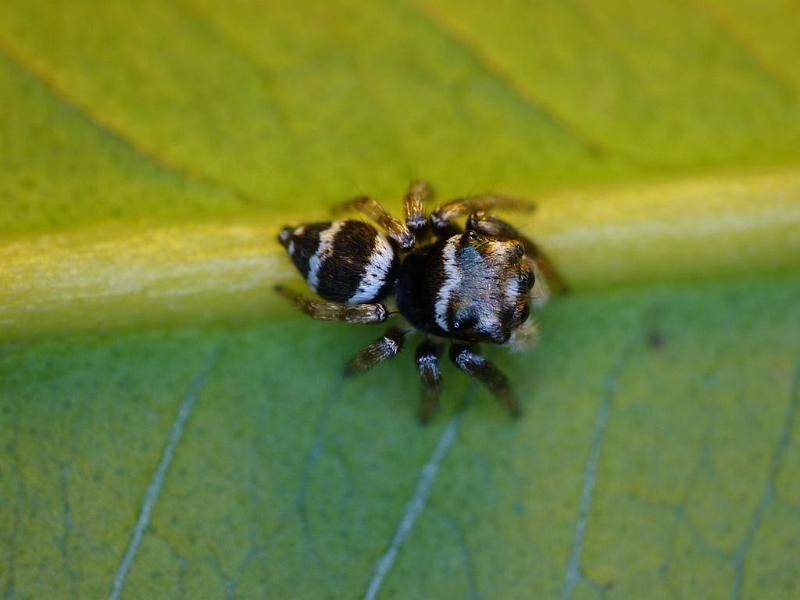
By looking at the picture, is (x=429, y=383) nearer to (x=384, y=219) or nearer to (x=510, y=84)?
(x=384, y=219)

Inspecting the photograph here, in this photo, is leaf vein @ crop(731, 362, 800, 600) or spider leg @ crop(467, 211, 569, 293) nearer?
leaf vein @ crop(731, 362, 800, 600)

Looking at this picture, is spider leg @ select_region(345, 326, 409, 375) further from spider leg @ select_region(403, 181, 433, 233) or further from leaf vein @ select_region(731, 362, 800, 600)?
leaf vein @ select_region(731, 362, 800, 600)

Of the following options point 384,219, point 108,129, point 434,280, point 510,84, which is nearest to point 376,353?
point 434,280

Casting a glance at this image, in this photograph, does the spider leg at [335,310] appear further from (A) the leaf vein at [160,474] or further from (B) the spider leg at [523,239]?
(B) the spider leg at [523,239]

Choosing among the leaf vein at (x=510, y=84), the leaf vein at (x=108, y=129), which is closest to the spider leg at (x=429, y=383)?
the leaf vein at (x=108, y=129)

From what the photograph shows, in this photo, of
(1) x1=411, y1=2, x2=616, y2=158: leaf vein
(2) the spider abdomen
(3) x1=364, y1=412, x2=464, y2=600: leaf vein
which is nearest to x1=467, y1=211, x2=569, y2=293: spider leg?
(2) the spider abdomen

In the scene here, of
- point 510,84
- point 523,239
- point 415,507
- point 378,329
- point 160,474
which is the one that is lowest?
point 160,474
